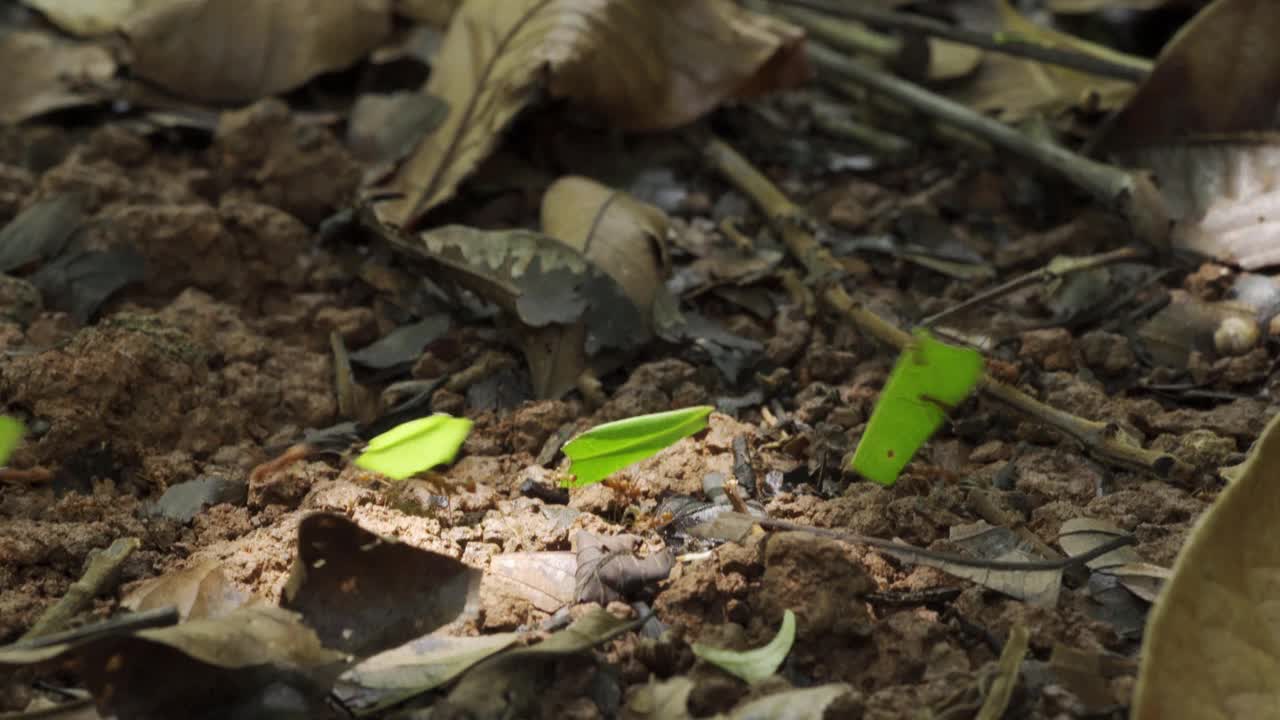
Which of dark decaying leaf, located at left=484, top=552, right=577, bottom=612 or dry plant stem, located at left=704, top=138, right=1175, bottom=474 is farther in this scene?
dry plant stem, located at left=704, top=138, right=1175, bottom=474

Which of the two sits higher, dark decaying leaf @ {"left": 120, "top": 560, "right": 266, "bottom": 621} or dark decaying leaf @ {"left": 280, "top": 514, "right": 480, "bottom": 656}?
dark decaying leaf @ {"left": 280, "top": 514, "right": 480, "bottom": 656}

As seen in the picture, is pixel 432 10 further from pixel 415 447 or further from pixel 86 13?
pixel 415 447

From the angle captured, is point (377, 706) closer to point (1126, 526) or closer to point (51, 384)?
point (51, 384)

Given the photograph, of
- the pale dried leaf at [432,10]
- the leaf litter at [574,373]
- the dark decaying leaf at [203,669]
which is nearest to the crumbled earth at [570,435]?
the leaf litter at [574,373]

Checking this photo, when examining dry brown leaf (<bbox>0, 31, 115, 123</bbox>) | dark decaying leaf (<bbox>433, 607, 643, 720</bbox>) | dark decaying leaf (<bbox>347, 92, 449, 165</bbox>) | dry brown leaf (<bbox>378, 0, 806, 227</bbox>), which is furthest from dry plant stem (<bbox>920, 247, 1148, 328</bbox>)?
dry brown leaf (<bbox>0, 31, 115, 123</bbox>)

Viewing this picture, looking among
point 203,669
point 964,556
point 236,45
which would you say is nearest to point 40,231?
point 236,45

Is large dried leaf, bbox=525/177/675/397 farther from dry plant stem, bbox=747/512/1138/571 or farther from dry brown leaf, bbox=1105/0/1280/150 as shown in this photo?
dry brown leaf, bbox=1105/0/1280/150

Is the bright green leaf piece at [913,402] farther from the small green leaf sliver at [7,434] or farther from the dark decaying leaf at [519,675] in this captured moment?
the small green leaf sliver at [7,434]
